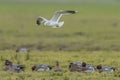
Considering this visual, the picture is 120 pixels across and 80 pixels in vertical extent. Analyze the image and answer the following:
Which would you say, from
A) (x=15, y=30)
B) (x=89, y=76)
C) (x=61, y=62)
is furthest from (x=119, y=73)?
(x=15, y=30)

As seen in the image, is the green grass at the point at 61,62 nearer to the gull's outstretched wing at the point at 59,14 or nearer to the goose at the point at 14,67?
the goose at the point at 14,67

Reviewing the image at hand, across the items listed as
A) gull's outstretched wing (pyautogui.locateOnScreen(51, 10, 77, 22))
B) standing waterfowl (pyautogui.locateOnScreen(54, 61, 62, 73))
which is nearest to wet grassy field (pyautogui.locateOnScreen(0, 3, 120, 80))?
standing waterfowl (pyautogui.locateOnScreen(54, 61, 62, 73))

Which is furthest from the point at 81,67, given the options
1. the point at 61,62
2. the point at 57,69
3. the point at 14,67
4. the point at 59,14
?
the point at 59,14

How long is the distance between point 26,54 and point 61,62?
2669 millimetres

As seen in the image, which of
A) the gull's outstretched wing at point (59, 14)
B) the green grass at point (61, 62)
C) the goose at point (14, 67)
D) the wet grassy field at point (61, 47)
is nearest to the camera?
the green grass at point (61, 62)

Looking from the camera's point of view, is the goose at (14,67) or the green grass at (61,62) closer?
the green grass at (61,62)

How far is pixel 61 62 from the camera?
23.7 metres

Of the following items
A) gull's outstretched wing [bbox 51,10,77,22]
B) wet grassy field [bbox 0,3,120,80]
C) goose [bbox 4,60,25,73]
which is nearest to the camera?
wet grassy field [bbox 0,3,120,80]

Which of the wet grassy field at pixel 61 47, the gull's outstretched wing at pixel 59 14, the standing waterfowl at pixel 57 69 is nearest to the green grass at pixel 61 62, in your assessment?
the wet grassy field at pixel 61 47

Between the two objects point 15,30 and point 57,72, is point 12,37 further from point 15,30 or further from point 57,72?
point 57,72

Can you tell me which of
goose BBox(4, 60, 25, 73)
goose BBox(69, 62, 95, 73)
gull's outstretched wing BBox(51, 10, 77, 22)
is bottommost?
goose BBox(69, 62, 95, 73)

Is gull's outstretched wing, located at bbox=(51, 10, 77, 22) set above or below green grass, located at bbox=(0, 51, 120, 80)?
above

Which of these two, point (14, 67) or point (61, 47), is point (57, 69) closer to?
point (14, 67)

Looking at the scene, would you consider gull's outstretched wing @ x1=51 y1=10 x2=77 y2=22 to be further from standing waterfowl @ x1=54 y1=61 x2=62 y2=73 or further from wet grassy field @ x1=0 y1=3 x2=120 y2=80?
standing waterfowl @ x1=54 y1=61 x2=62 y2=73
